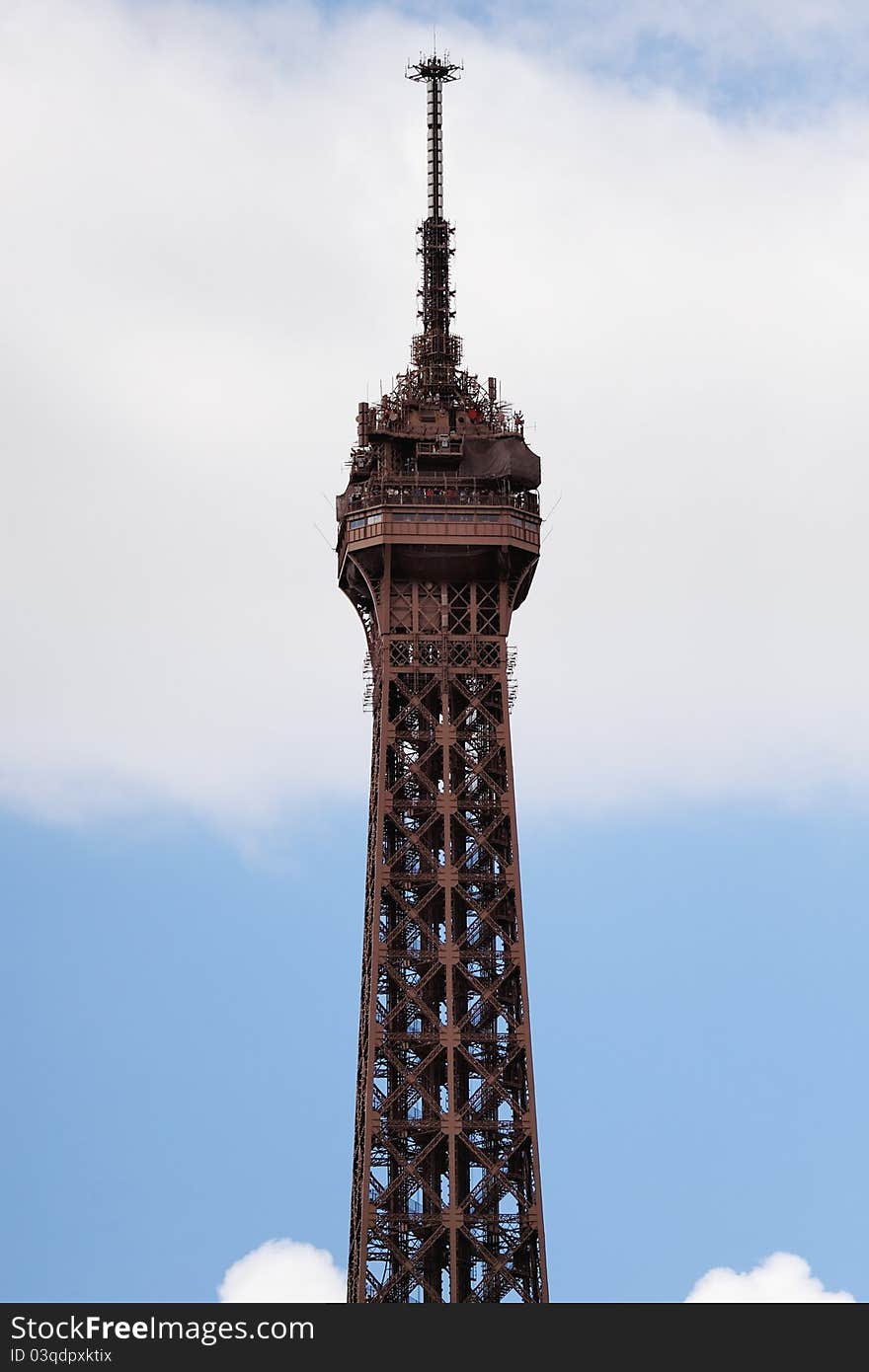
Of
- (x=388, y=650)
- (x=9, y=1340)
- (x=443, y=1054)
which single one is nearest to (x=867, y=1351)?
(x=9, y=1340)

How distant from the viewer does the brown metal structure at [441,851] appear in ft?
552

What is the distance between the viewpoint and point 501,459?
584 ft

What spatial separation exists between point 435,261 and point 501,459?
14.3 metres

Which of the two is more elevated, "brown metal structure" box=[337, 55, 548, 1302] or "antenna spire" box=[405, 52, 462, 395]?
"antenna spire" box=[405, 52, 462, 395]

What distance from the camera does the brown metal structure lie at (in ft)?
552

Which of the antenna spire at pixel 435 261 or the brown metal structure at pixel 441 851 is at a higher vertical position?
the antenna spire at pixel 435 261

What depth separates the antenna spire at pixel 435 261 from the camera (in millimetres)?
184500

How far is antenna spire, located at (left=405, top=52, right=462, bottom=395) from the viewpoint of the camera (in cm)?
18450

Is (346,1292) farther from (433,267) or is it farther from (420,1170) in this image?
(433,267)

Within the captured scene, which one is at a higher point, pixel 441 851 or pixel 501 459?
pixel 501 459

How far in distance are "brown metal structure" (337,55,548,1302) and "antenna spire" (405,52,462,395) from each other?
2.67 metres

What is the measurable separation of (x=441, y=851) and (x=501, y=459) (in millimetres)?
20733

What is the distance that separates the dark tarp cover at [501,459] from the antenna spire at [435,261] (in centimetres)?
651

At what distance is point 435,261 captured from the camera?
611 ft
